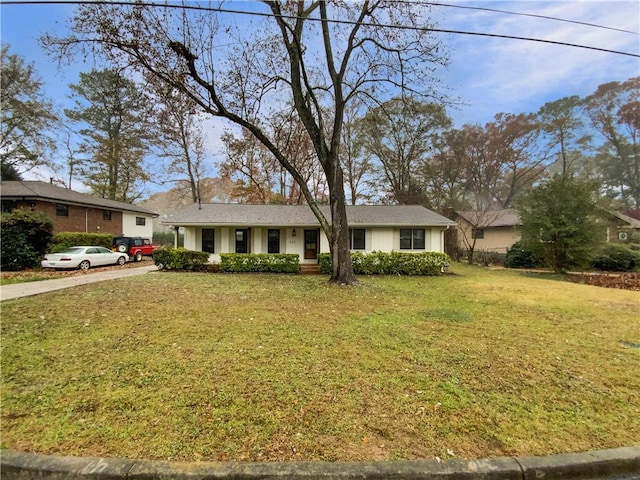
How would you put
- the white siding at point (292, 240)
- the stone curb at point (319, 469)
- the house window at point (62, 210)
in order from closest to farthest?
1. the stone curb at point (319, 469)
2. the white siding at point (292, 240)
3. the house window at point (62, 210)

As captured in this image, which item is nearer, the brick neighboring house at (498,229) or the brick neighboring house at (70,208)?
the brick neighboring house at (70,208)

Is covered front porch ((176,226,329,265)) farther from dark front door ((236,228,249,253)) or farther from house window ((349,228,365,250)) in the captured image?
house window ((349,228,365,250))

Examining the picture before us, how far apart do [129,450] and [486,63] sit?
11.6m

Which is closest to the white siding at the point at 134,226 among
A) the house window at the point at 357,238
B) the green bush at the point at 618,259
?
the house window at the point at 357,238

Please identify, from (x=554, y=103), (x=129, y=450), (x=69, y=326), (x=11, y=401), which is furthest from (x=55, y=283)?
(x=554, y=103)

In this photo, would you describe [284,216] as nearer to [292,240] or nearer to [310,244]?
[292,240]

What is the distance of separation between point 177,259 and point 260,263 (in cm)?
403

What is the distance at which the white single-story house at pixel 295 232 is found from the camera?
16.6 meters

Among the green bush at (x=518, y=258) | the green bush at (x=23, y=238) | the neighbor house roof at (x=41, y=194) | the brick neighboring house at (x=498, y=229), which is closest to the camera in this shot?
the green bush at (x=23, y=238)

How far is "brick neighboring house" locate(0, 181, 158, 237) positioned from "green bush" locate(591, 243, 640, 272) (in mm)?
33215

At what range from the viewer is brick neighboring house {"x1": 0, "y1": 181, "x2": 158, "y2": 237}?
18.3 metres

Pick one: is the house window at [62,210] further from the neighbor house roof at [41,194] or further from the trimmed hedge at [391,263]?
the trimmed hedge at [391,263]

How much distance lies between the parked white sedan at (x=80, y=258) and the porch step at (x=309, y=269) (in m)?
10.6

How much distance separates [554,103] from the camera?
1180 inches
